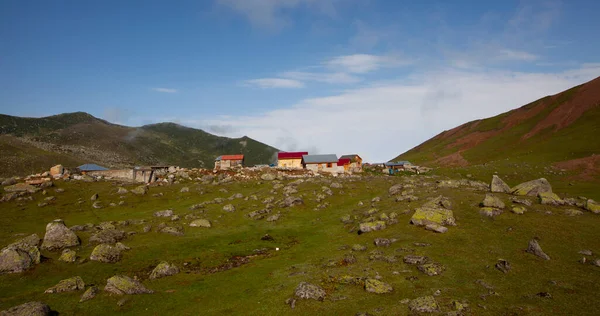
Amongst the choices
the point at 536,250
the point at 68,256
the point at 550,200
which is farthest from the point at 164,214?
the point at 550,200

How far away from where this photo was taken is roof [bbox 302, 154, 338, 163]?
130500 mm

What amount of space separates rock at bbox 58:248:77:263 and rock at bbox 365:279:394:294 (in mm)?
33813

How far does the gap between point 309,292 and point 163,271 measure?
17.8m

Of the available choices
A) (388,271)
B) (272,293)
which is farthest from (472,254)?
(272,293)

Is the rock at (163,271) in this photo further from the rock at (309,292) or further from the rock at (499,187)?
the rock at (499,187)

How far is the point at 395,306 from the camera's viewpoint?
2345 centimetres

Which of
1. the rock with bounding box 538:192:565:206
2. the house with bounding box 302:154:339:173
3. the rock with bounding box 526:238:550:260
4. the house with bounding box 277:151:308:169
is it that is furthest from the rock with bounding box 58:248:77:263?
the house with bounding box 277:151:308:169

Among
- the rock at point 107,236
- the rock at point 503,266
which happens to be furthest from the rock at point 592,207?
the rock at point 107,236

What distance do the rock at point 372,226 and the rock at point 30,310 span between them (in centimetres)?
3409

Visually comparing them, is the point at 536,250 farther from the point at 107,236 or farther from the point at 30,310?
the point at 107,236

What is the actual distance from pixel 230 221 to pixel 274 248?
16.5 m

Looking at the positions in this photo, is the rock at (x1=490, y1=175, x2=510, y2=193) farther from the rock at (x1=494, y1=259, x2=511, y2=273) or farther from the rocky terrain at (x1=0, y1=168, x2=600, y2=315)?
the rock at (x1=494, y1=259, x2=511, y2=273)

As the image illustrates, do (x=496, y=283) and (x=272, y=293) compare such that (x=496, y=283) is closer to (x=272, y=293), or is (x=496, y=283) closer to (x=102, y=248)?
(x=272, y=293)

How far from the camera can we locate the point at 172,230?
5184 cm
